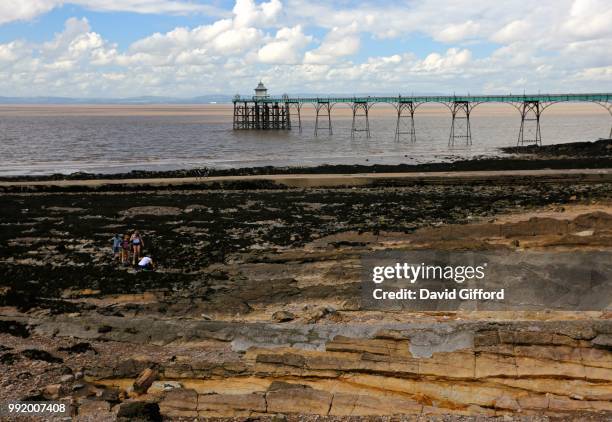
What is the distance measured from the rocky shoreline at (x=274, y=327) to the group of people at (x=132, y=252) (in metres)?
0.44

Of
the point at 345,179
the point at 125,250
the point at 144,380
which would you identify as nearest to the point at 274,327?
the point at 144,380

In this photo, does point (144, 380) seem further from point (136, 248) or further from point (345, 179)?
point (345, 179)

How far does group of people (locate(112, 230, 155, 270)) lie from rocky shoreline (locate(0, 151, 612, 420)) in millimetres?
444

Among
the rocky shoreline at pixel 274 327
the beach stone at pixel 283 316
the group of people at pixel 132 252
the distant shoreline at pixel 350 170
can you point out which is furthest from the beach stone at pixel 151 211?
the beach stone at pixel 283 316

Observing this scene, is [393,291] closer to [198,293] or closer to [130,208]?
[198,293]

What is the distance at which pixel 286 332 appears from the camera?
1157cm

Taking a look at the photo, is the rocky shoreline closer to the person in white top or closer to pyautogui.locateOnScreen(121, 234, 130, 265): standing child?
pyautogui.locateOnScreen(121, 234, 130, 265): standing child

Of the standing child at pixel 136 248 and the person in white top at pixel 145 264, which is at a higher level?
the standing child at pixel 136 248

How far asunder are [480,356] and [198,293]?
8.05m

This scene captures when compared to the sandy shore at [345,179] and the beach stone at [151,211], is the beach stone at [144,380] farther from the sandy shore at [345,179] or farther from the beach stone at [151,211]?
the sandy shore at [345,179]

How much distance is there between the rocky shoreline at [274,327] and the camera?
973 cm

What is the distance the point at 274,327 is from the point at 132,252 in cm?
899

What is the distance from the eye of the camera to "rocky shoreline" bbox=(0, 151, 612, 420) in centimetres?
973

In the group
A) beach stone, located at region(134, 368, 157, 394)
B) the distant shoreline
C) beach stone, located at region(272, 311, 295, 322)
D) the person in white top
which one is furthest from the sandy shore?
beach stone, located at region(134, 368, 157, 394)
